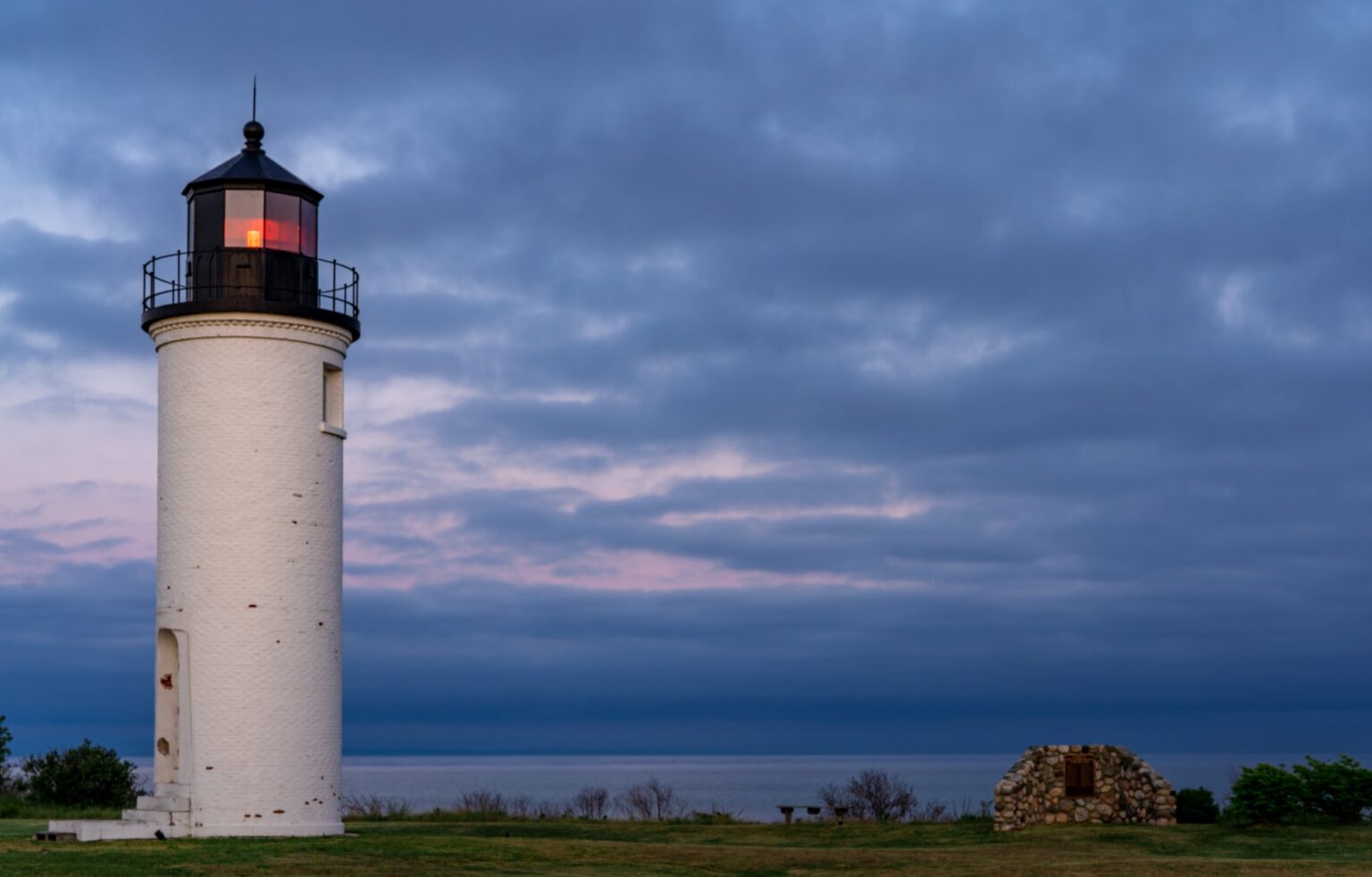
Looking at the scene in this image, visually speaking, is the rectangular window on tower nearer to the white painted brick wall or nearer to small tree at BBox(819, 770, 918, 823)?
the white painted brick wall

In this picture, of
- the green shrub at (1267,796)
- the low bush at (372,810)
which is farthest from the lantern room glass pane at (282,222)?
the green shrub at (1267,796)

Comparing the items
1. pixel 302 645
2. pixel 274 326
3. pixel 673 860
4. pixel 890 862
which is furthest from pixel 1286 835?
pixel 274 326

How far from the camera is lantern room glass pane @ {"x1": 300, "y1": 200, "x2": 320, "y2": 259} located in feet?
86.4

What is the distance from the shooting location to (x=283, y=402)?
25391 millimetres

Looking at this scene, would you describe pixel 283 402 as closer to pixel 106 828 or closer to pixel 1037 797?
pixel 106 828

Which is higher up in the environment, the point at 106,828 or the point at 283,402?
the point at 283,402

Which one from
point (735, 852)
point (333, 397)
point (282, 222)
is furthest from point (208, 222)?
point (735, 852)

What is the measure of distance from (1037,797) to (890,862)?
6.42 metres

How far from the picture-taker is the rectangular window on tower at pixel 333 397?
2652cm

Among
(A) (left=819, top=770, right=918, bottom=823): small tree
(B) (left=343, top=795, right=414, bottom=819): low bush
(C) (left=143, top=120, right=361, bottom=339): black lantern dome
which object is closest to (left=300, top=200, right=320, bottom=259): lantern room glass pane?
(C) (left=143, top=120, right=361, bottom=339): black lantern dome

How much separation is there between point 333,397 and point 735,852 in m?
10.2

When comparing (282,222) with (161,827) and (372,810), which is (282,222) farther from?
(372,810)

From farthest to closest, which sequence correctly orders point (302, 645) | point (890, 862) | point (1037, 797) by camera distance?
point (1037, 797)
point (302, 645)
point (890, 862)

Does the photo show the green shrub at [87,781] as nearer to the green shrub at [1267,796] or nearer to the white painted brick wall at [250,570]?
the white painted brick wall at [250,570]
